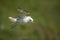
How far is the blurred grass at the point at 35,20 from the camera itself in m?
1.96

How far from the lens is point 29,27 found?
2039 millimetres

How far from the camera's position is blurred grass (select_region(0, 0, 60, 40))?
1.96m

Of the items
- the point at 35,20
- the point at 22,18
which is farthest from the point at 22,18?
the point at 35,20

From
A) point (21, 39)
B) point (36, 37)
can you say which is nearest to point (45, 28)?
point (36, 37)

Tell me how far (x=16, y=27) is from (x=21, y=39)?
122mm

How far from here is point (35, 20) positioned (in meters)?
2.03

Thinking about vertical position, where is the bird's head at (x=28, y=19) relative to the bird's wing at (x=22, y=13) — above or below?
below

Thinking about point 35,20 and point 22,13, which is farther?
point 35,20

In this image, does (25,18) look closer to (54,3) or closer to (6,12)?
(6,12)

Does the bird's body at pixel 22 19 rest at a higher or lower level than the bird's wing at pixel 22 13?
lower

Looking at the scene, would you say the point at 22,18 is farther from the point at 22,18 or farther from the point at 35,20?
the point at 35,20

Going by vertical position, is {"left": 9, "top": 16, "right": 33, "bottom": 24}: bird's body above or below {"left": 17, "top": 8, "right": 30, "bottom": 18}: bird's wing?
below

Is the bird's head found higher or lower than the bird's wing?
lower

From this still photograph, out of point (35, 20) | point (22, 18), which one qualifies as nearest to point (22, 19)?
point (22, 18)
